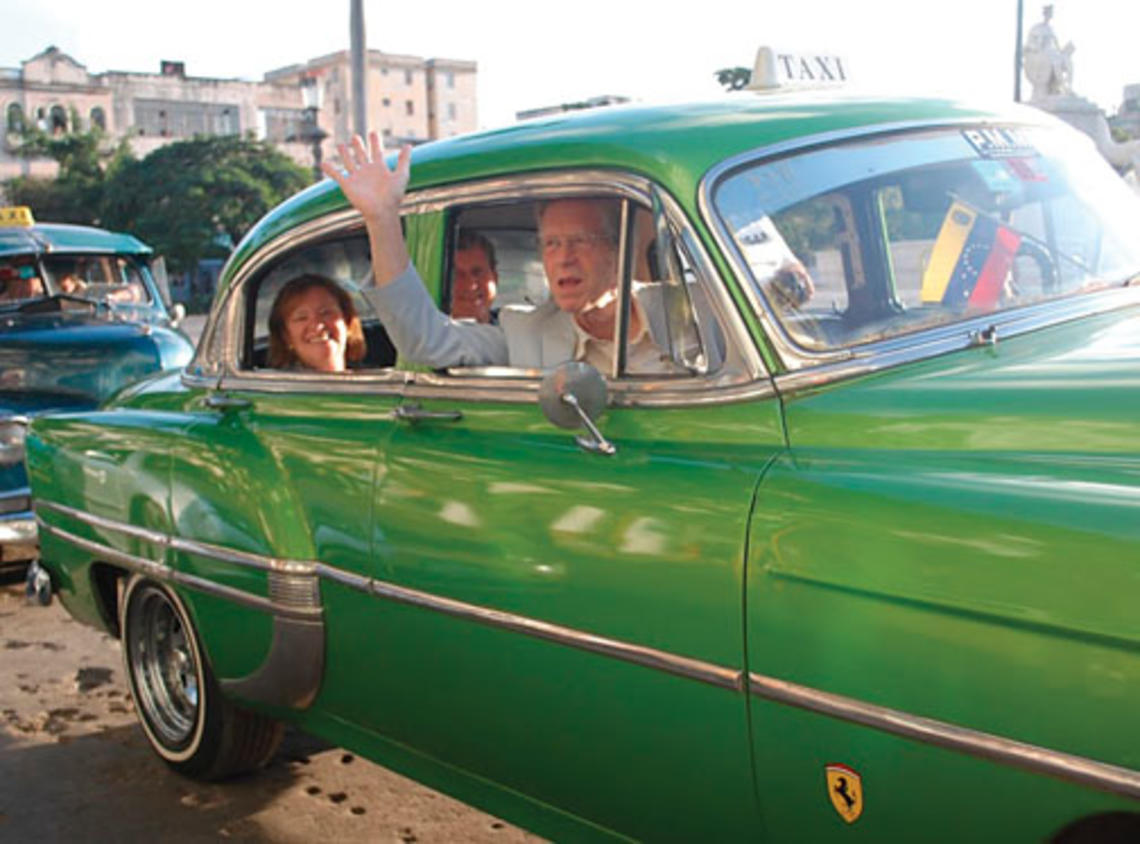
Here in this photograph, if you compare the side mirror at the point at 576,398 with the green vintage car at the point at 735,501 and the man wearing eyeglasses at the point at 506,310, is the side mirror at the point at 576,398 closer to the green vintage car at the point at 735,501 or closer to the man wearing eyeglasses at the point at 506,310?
the green vintage car at the point at 735,501

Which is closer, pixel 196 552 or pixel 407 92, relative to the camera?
pixel 196 552

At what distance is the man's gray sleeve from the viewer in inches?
123

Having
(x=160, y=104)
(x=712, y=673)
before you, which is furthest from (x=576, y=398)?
(x=160, y=104)

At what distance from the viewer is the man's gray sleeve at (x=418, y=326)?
313 centimetres

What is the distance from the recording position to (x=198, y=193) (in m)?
44.7

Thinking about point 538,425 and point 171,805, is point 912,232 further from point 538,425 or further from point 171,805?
point 171,805

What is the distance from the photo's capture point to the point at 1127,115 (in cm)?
7206

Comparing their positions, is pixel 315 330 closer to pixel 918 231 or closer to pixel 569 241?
pixel 569 241

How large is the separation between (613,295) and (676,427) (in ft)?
1.59

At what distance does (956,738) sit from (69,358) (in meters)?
6.58

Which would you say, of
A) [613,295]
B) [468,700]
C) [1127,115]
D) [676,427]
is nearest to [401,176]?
[613,295]

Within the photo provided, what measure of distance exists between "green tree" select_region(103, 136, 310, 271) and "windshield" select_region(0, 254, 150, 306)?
35370mm

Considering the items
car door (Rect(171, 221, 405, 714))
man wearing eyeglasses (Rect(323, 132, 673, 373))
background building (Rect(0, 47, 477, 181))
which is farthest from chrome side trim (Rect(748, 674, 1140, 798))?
background building (Rect(0, 47, 477, 181))

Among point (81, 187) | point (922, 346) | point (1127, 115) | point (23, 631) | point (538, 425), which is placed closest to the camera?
point (922, 346)
